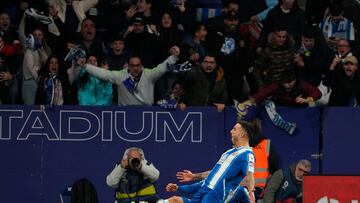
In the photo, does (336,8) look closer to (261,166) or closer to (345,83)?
(345,83)

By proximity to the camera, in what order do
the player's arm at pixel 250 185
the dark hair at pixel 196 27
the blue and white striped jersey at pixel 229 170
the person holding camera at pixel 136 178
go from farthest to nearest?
the dark hair at pixel 196 27, the person holding camera at pixel 136 178, the blue and white striped jersey at pixel 229 170, the player's arm at pixel 250 185

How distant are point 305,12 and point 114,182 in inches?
188

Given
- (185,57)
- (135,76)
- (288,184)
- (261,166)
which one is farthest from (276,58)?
(135,76)

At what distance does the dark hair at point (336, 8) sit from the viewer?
62.7ft

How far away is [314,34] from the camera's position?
18.9m

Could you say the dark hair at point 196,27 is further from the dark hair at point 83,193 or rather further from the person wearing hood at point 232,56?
the dark hair at point 83,193

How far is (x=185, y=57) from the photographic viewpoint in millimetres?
18516

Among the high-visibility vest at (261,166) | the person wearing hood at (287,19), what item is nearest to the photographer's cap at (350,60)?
the person wearing hood at (287,19)

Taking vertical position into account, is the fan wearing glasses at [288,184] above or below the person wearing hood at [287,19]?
below

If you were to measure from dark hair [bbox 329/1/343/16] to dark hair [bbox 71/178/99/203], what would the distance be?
15.5ft

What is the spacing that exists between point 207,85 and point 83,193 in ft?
8.82

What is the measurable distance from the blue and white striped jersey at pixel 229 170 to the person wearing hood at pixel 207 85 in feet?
13.3

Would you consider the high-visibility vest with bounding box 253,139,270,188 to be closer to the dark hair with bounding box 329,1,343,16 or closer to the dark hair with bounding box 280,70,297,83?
the dark hair with bounding box 280,70,297,83

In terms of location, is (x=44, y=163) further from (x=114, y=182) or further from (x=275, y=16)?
(x=275, y=16)
